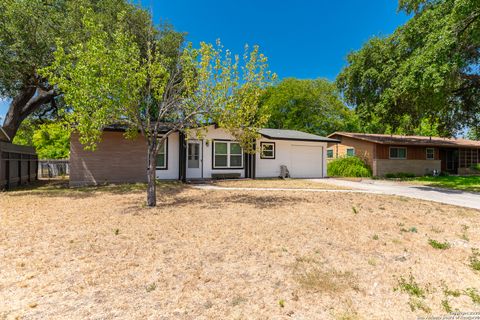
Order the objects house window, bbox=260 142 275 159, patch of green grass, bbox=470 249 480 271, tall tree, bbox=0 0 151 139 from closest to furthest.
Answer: patch of green grass, bbox=470 249 480 271, tall tree, bbox=0 0 151 139, house window, bbox=260 142 275 159

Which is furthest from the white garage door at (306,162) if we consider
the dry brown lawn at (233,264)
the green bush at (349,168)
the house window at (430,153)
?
the dry brown lawn at (233,264)

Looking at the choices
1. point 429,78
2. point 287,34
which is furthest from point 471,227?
point 287,34

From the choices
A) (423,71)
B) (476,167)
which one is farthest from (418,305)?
(476,167)

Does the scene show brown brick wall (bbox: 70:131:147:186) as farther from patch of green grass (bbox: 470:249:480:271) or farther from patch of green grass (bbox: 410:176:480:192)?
patch of green grass (bbox: 410:176:480:192)

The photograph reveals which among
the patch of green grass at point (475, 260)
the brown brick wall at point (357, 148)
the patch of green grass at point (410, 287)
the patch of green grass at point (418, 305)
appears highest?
the brown brick wall at point (357, 148)

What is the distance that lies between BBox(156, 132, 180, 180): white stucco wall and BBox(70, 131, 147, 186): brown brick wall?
4.10 feet

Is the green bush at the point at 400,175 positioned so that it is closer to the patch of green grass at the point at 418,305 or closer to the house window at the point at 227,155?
the house window at the point at 227,155

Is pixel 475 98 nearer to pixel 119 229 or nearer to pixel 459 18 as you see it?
pixel 459 18

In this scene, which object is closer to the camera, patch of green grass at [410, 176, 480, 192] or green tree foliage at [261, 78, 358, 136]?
patch of green grass at [410, 176, 480, 192]

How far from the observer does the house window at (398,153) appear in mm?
20659

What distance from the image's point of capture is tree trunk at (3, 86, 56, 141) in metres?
12.9

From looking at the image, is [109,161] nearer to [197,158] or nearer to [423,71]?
[197,158]

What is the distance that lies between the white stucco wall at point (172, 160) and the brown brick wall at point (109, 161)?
49.2 inches

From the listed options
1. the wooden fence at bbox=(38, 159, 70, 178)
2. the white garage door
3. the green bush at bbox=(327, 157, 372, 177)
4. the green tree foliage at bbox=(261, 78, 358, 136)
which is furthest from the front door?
the green tree foliage at bbox=(261, 78, 358, 136)
